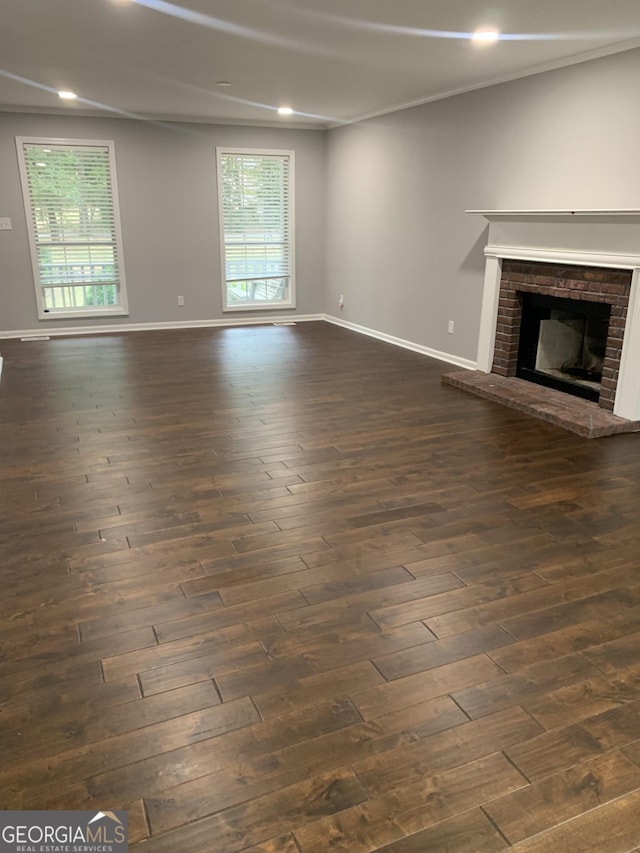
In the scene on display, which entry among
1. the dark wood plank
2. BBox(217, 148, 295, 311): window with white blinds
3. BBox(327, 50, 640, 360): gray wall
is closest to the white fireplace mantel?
BBox(327, 50, 640, 360): gray wall

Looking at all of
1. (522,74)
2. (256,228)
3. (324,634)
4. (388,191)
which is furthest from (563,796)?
(256,228)

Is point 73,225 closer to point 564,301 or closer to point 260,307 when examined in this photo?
point 260,307

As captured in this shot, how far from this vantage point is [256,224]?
808 cm

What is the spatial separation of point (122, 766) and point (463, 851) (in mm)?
851

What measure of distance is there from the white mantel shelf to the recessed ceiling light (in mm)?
1202

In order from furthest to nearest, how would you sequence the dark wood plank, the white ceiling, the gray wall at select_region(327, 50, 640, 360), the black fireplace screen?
the black fireplace screen
the gray wall at select_region(327, 50, 640, 360)
the white ceiling
the dark wood plank

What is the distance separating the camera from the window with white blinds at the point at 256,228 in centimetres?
782

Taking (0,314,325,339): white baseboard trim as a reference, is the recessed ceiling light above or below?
above

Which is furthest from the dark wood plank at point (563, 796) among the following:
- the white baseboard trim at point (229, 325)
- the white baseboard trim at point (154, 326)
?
the white baseboard trim at point (154, 326)

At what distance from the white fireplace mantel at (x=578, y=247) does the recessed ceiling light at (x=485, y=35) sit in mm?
1203

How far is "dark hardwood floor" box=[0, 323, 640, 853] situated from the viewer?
59.2 inches

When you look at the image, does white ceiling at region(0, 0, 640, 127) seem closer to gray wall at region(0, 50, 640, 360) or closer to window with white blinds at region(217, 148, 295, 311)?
gray wall at region(0, 50, 640, 360)

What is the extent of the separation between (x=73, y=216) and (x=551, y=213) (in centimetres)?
537

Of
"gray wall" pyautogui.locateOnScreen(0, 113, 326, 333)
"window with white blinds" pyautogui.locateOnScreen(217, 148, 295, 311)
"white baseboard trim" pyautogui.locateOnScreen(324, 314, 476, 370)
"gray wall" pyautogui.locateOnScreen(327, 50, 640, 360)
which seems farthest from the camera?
"window with white blinds" pyautogui.locateOnScreen(217, 148, 295, 311)
